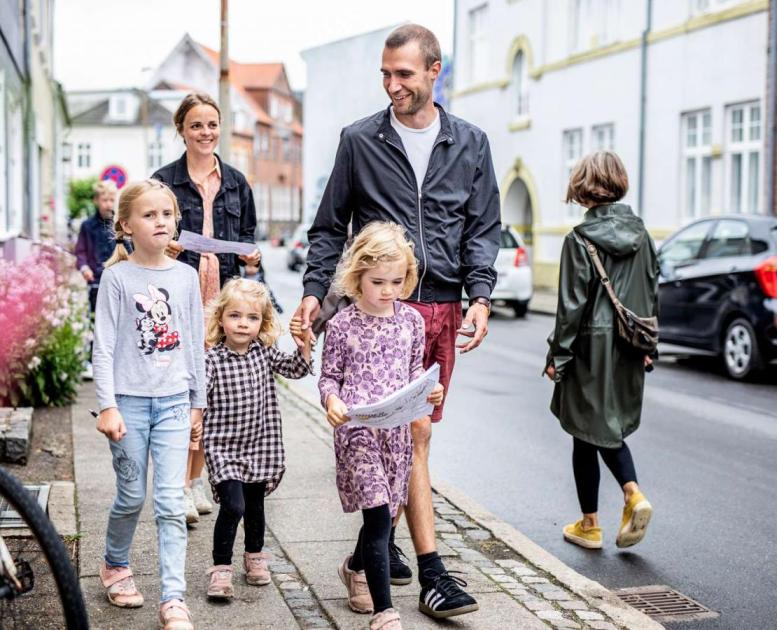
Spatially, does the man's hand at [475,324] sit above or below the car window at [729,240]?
below

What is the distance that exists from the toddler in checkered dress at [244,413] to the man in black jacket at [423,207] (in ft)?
0.69

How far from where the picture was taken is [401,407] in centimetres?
400

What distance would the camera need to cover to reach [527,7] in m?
29.2

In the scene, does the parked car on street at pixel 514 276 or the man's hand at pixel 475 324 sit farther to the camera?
the parked car on street at pixel 514 276

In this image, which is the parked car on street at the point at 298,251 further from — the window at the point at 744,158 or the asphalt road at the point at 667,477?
the asphalt road at the point at 667,477

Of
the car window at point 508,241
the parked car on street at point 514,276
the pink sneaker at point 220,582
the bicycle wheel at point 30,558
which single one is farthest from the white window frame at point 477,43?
the bicycle wheel at point 30,558

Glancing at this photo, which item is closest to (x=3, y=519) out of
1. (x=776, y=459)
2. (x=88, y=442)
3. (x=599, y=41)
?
(x=88, y=442)

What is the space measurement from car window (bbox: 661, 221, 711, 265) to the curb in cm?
724

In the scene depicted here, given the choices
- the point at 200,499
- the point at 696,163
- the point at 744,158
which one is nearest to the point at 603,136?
the point at 696,163

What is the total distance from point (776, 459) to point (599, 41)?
19.7 metres

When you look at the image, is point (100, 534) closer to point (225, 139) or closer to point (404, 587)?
point (404, 587)

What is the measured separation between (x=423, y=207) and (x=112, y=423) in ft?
4.68

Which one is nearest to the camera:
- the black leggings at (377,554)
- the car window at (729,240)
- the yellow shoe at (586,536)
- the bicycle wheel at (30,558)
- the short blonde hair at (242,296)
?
the bicycle wheel at (30,558)

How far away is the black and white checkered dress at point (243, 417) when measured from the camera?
4586 millimetres
